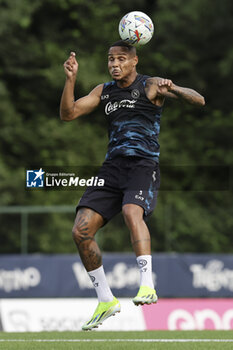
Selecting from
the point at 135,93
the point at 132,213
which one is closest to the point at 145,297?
the point at 132,213

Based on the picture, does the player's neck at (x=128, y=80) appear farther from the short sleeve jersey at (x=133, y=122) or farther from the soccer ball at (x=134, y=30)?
the soccer ball at (x=134, y=30)

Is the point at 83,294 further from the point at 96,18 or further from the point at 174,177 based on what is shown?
the point at 96,18

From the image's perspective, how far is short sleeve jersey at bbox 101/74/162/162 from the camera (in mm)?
7785

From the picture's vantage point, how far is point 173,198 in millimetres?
24438

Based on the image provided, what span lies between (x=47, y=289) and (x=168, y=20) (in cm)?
1371

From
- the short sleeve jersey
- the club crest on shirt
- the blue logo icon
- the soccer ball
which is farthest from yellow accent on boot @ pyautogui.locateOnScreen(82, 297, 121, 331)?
the soccer ball

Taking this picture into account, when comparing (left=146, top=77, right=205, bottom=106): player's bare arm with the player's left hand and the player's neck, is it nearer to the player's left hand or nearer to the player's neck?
→ the player's left hand

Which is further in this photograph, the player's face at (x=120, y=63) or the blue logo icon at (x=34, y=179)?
the blue logo icon at (x=34, y=179)

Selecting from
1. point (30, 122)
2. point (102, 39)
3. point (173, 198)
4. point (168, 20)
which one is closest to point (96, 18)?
point (102, 39)

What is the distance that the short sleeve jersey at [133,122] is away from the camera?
779 cm

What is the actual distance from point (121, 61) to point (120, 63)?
0.03 metres

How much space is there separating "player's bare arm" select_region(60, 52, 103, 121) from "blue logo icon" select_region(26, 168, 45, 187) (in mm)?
1167

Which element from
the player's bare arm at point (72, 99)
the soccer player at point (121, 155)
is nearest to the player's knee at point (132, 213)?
the soccer player at point (121, 155)
